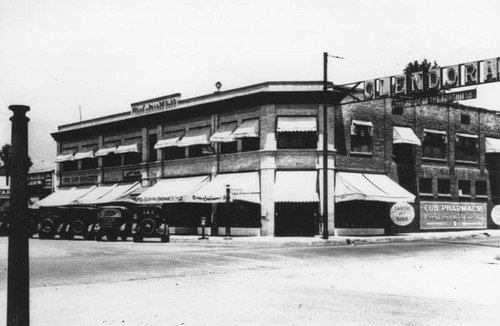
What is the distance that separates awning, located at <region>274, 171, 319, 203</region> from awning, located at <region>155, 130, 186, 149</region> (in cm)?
790

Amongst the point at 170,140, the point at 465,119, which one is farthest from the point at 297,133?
the point at 465,119

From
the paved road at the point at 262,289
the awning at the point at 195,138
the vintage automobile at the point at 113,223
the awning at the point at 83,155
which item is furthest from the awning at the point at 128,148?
the paved road at the point at 262,289

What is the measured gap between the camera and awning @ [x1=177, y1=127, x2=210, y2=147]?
34969 millimetres

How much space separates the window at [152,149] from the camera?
39312 mm

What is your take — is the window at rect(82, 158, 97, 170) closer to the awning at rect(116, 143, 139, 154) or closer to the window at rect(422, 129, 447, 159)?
the awning at rect(116, 143, 139, 154)

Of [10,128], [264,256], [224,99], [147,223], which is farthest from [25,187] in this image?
[224,99]

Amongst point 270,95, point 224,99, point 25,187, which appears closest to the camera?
point 25,187

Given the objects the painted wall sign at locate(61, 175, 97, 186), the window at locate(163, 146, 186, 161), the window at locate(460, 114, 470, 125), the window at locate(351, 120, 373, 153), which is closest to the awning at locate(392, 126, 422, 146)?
the window at locate(351, 120, 373, 153)

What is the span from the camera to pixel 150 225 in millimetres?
28469

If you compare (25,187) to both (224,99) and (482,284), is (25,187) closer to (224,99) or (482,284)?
(482,284)

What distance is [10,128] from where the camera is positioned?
5012 millimetres

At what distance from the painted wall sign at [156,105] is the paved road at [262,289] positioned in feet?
64.9

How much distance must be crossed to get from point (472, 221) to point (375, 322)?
3334 centimetres

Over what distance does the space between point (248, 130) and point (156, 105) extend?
9070 mm
